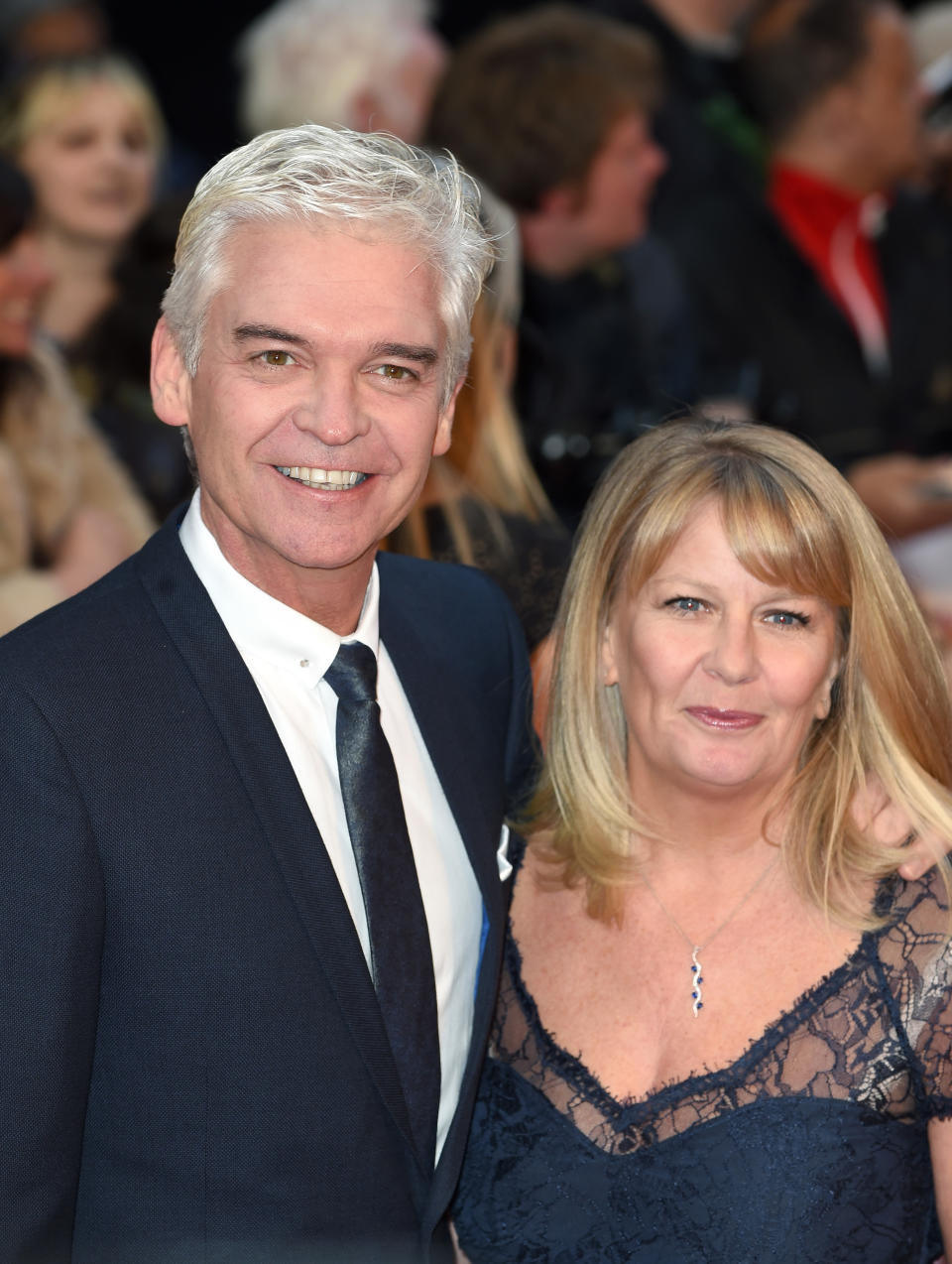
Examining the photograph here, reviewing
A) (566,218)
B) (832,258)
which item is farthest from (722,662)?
(832,258)

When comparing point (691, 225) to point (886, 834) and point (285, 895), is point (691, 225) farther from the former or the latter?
point (285, 895)

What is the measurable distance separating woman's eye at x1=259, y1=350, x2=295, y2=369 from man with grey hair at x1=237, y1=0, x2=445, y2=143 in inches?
119

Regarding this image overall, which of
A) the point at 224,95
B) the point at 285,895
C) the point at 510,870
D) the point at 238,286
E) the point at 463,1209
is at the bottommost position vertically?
the point at 463,1209

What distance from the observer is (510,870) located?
2061mm

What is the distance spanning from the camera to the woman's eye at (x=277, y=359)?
1.61 meters

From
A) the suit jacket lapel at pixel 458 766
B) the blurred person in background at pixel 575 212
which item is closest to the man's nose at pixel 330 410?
the suit jacket lapel at pixel 458 766

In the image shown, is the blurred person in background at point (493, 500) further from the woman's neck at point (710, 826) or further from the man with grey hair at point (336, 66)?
the man with grey hair at point (336, 66)

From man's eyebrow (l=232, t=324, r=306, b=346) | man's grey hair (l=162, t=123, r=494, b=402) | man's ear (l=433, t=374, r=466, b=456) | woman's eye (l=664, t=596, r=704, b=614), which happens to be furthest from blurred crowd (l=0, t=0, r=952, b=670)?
man's eyebrow (l=232, t=324, r=306, b=346)

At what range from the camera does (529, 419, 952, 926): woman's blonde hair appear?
192 cm

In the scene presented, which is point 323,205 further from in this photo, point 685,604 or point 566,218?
point 566,218

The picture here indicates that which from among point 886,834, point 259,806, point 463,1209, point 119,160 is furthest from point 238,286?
point 119,160

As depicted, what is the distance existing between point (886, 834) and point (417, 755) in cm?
63

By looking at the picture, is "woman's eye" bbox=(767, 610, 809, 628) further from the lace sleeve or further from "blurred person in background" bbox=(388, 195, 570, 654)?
"blurred person in background" bbox=(388, 195, 570, 654)

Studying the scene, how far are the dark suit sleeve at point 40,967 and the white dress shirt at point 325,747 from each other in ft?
0.89
